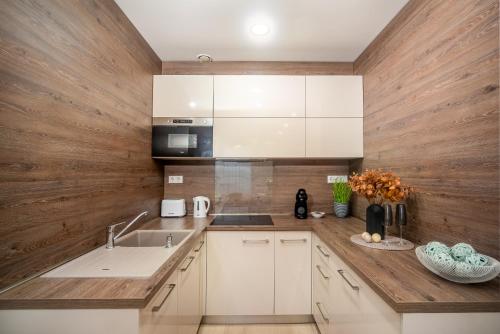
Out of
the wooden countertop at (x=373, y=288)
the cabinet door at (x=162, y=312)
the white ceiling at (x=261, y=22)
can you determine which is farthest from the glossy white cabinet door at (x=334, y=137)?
the cabinet door at (x=162, y=312)

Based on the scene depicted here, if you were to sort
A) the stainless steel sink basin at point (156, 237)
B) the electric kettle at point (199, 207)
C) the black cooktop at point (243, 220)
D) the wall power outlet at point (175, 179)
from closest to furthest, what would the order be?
1. the stainless steel sink basin at point (156, 237)
2. the black cooktop at point (243, 220)
3. the electric kettle at point (199, 207)
4. the wall power outlet at point (175, 179)

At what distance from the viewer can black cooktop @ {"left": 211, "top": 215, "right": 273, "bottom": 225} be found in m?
2.11

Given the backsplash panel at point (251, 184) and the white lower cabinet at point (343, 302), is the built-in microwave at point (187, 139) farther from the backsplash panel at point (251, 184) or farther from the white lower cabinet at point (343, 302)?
the white lower cabinet at point (343, 302)

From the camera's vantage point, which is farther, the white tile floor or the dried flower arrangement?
the white tile floor

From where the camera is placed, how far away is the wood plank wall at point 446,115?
1.02 meters

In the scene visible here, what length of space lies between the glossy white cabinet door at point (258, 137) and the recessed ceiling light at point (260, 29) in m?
0.73

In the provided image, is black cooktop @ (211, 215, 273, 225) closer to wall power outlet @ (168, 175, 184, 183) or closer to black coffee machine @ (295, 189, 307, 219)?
black coffee machine @ (295, 189, 307, 219)

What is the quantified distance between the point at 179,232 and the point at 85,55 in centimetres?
131

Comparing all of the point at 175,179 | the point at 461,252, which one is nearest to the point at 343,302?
the point at 461,252

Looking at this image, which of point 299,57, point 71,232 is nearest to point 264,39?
point 299,57

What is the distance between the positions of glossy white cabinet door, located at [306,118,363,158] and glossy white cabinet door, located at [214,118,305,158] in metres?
0.09

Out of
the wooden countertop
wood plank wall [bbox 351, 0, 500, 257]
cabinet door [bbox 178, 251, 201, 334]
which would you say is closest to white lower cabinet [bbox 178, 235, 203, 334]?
cabinet door [bbox 178, 251, 201, 334]

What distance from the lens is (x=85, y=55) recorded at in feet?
4.28

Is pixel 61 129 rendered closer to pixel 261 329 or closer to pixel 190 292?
pixel 190 292
